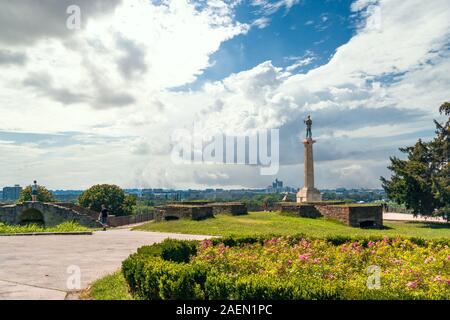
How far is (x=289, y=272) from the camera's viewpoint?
28.9 ft

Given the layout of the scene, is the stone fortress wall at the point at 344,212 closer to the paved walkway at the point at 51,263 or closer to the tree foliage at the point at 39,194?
the paved walkway at the point at 51,263

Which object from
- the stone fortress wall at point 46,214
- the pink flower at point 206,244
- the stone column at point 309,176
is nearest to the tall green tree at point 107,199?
the stone fortress wall at point 46,214

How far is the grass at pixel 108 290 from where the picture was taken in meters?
7.82

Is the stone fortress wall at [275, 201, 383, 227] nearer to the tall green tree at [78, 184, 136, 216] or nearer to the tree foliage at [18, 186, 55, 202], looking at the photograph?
the tall green tree at [78, 184, 136, 216]

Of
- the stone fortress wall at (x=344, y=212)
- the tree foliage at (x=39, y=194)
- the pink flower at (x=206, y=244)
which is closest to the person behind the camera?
the pink flower at (x=206, y=244)

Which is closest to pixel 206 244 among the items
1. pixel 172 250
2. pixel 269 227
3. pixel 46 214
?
pixel 172 250

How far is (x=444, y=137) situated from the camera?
122 feet

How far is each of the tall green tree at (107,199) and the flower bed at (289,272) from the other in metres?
43.7

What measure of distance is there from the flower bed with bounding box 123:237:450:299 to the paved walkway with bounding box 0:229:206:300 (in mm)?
1729

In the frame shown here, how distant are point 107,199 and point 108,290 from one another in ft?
159

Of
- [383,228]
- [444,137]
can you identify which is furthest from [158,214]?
[444,137]

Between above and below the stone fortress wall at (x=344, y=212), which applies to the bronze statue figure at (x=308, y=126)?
above

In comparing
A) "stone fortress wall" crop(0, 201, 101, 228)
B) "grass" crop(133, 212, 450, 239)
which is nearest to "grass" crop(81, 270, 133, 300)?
"grass" crop(133, 212, 450, 239)
